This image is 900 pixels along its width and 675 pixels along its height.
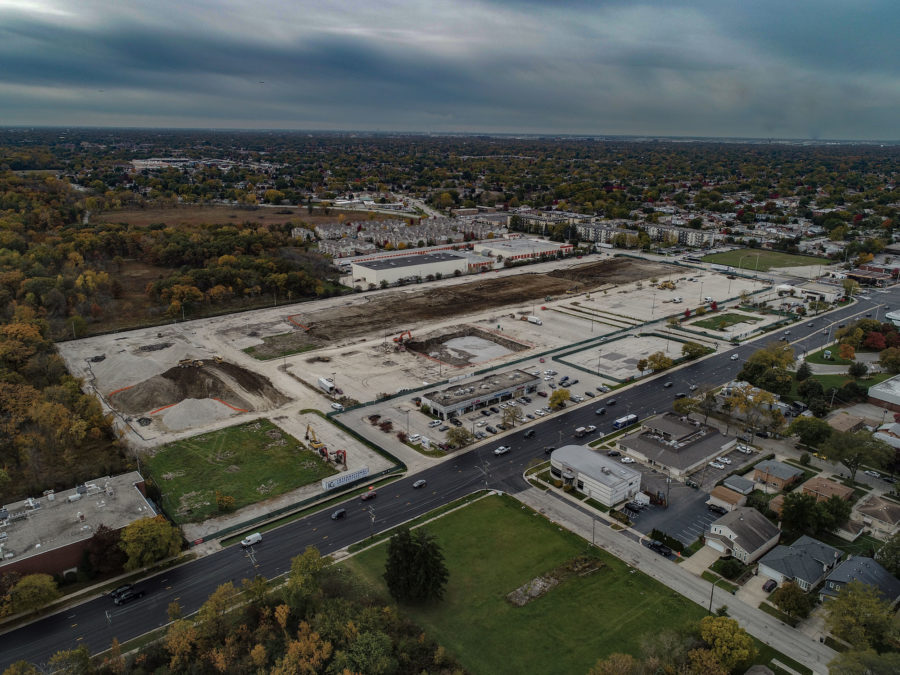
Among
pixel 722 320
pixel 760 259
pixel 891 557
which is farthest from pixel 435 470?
pixel 760 259

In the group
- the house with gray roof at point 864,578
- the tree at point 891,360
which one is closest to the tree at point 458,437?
the house with gray roof at point 864,578

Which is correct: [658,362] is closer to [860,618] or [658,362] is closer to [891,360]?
[891,360]

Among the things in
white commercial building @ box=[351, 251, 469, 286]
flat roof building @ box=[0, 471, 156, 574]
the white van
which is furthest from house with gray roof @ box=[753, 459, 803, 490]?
white commercial building @ box=[351, 251, 469, 286]

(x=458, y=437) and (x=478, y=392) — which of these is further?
(x=478, y=392)

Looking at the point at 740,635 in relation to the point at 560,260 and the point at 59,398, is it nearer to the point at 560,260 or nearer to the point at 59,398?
the point at 59,398

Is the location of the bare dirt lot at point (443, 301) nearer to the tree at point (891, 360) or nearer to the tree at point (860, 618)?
the tree at point (891, 360)

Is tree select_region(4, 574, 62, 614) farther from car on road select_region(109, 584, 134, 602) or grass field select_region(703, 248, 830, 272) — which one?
grass field select_region(703, 248, 830, 272)

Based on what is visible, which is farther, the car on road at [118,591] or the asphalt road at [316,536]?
the car on road at [118,591]
